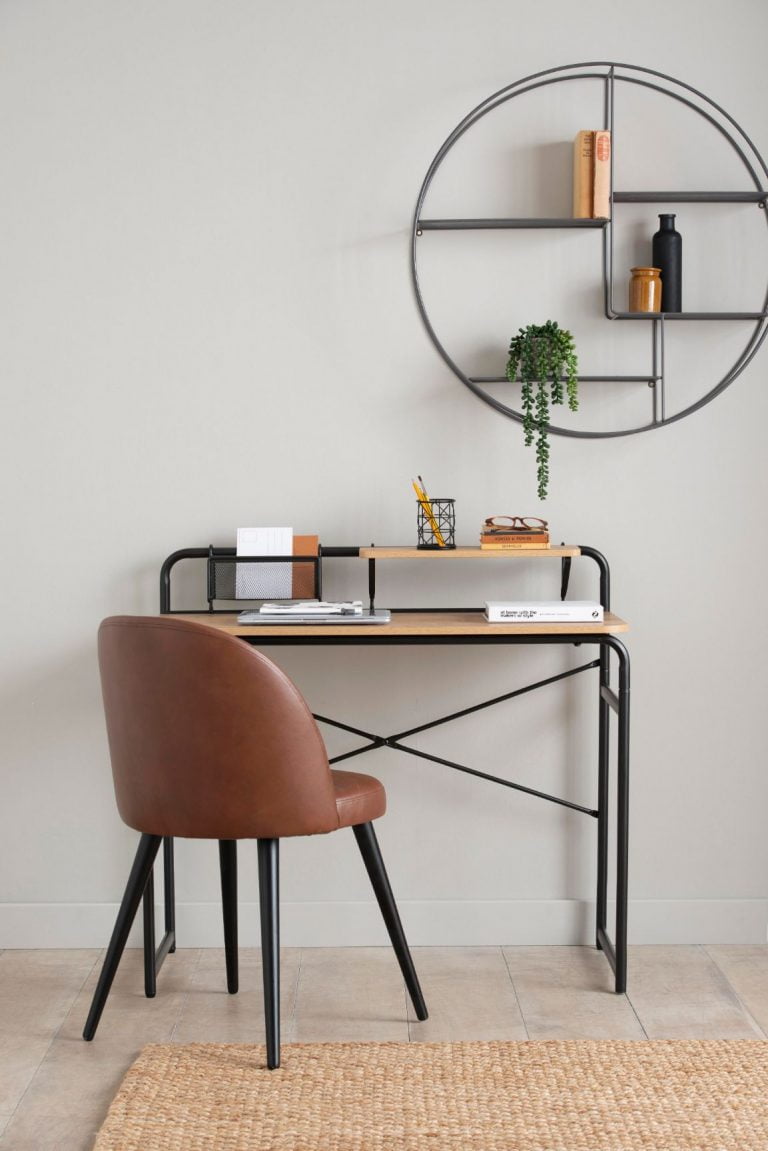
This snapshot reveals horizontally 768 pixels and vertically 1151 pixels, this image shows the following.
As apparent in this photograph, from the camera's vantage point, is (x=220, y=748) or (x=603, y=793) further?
(x=603, y=793)

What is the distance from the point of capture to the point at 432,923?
267 cm

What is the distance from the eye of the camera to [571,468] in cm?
263

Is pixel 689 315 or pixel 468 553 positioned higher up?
pixel 689 315

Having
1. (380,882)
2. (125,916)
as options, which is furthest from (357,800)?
(125,916)

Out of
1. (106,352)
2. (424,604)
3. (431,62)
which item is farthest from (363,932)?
(431,62)

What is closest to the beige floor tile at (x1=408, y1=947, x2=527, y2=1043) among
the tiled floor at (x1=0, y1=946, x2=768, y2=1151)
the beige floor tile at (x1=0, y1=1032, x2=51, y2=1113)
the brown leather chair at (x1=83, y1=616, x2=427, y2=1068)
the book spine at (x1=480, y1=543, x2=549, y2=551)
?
the tiled floor at (x1=0, y1=946, x2=768, y2=1151)

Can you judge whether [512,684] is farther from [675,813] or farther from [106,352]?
[106,352]

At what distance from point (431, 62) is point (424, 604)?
4.18ft

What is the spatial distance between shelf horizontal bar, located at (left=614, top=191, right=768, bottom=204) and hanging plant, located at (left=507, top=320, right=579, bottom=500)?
0.35 metres

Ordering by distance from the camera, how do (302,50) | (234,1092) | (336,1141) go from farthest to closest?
(302,50)
(234,1092)
(336,1141)

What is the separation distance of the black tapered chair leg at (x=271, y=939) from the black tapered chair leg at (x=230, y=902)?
379 mm

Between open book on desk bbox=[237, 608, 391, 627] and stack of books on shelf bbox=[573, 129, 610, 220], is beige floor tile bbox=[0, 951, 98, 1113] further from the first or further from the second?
stack of books on shelf bbox=[573, 129, 610, 220]

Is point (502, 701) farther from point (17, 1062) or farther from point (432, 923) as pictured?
point (17, 1062)

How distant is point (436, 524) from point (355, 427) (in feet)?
1.07
